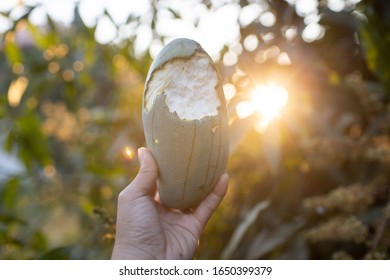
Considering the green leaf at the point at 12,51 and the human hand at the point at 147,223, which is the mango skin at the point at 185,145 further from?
the green leaf at the point at 12,51

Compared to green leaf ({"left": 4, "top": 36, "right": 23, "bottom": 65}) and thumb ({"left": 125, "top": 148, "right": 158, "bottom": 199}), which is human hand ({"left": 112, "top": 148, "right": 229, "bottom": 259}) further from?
green leaf ({"left": 4, "top": 36, "right": 23, "bottom": 65})

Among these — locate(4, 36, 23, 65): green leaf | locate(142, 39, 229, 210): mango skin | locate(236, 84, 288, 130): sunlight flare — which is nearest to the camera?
locate(142, 39, 229, 210): mango skin

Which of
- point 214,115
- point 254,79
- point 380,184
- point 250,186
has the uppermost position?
point 214,115

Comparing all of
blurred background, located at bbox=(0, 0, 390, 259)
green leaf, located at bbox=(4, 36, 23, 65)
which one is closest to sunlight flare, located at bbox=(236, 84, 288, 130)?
blurred background, located at bbox=(0, 0, 390, 259)

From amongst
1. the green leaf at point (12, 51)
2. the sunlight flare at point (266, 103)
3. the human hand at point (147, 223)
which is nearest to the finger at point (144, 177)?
the human hand at point (147, 223)

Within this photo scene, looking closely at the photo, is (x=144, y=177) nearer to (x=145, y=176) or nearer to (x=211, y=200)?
(x=145, y=176)

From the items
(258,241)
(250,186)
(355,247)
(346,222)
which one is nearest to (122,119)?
(250,186)

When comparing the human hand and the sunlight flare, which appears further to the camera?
the sunlight flare
